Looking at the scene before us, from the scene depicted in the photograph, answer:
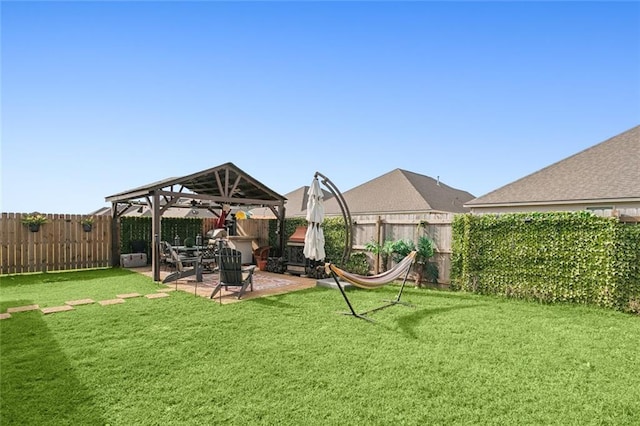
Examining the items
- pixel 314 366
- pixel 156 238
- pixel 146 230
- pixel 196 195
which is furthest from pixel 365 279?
pixel 146 230

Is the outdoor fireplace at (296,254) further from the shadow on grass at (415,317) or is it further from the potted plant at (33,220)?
the potted plant at (33,220)

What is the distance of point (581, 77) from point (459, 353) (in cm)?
1115

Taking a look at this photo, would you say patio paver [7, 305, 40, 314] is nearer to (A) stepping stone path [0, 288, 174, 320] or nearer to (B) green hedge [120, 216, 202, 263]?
(A) stepping stone path [0, 288, 174, 320]

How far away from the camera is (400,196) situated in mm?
17109

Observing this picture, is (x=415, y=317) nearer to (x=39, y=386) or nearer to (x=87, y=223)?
(x=39, y=386)

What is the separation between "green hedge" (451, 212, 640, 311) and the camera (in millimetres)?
6219

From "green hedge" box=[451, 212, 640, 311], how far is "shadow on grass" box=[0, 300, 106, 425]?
7983 millimetres

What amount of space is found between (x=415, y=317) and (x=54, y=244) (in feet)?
38.7

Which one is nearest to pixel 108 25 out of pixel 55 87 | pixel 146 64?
pixel 146 64

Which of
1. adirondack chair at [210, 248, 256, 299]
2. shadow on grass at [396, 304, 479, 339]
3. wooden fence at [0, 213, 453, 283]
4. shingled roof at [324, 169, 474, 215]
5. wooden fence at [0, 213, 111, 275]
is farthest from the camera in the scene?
shingled roof at [324, 169, 474, 215]

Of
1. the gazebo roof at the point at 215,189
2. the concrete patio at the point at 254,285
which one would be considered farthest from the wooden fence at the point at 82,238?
the concrete patio at the point at 254,285

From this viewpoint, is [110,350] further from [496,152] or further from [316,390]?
[496,152]

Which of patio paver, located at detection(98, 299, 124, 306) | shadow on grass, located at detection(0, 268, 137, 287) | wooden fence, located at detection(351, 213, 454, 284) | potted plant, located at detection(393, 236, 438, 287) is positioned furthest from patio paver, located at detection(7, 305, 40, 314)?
potted plant, located at detection(393, 236, 438, 287)

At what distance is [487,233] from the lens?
7926mm
